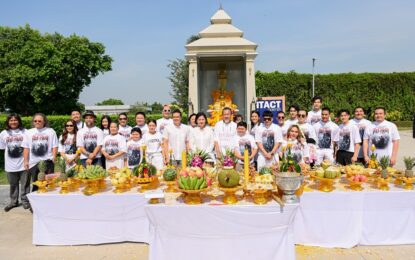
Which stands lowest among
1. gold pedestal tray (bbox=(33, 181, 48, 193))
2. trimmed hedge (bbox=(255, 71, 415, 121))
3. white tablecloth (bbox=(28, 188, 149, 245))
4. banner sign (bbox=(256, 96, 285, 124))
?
white tablecloth (bbox=(28, 188, 149, 245))

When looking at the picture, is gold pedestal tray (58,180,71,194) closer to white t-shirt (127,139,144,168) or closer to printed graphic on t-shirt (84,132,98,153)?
white t-shirt (127,139,144,168)

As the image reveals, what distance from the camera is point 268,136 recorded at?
5.72m

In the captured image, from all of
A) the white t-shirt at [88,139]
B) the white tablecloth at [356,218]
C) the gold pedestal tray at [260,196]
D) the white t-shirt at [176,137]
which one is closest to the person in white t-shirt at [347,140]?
the white tablecloth at [356,218]

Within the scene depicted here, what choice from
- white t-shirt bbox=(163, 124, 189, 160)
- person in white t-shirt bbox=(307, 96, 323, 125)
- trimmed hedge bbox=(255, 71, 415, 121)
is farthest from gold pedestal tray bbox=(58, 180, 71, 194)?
trimmed hedge bbox=(255, 71, 415, 121)

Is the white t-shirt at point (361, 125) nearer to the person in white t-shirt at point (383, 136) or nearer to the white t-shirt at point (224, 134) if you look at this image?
the person in white t-shirt at point (383, 136)

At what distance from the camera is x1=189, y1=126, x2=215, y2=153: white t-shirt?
19.7 feet

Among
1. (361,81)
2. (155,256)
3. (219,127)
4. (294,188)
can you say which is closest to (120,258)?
(155,256)

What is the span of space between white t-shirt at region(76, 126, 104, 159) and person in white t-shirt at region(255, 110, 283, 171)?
117 inches

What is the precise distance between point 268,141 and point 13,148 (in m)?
4.71

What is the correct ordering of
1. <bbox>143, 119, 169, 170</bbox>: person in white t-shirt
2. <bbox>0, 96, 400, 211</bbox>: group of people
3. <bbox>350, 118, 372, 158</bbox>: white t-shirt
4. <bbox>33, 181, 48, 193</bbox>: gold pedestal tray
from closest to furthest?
<bbox>33, 181, 48, 193</bbox>: gold pedestal tray
<bbox>0, 96, 400, 211</bbox>: group of people
<bbox>143, 119, 169, 170</bbox>: person in white t-shirt
<bbox>350, 118, 372, 158</bbox>: white t-shirt

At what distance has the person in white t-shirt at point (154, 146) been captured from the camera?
5750mm

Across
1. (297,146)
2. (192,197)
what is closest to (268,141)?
(297,146)

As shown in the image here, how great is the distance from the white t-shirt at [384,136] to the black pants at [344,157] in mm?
628

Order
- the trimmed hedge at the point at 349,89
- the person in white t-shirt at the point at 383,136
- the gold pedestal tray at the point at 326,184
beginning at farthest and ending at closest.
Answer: the trimmed hedge at the point at 349,89 < the person in white t-shirt at the point at 383,136 < the gold pedestal tray at the point at 326,184
